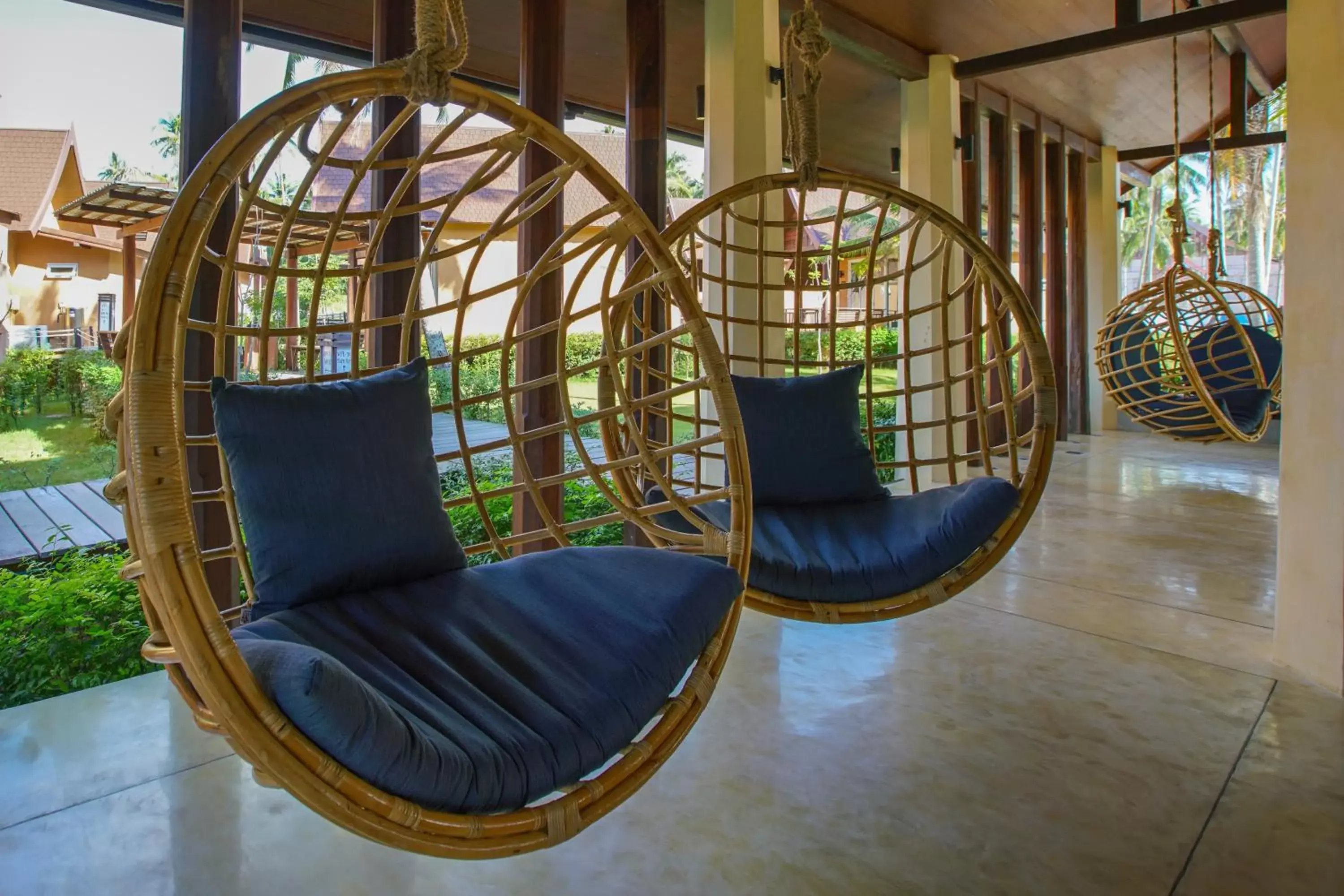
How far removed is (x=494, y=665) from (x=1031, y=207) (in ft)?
20.6

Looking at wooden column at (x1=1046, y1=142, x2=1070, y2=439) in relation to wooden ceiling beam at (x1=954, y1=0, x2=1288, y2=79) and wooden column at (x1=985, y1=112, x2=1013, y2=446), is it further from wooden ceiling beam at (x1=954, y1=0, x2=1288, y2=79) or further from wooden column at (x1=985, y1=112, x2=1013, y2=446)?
wooden ceiling beam at (x1=954, y1=0, x2=1288, y2=79)

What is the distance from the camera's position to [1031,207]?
6.43m

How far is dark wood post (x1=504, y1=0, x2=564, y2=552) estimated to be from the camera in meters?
2.78

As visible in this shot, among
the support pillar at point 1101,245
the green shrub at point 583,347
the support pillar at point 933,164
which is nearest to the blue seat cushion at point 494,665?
the support pillar at point 933,164

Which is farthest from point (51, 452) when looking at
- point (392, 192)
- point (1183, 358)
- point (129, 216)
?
point (1183, 358)

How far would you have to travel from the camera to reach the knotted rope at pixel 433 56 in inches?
55.3

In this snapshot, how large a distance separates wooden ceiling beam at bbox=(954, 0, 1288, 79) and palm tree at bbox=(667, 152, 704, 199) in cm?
992

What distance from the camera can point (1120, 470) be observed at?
5.53 metres

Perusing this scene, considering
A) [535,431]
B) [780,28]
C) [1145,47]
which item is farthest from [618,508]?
[1145,47]

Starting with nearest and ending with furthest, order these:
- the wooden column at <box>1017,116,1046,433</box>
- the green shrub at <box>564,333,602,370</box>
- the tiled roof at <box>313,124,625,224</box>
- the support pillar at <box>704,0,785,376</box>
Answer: the tiled roof at <box>313,124,625,224</box>, the support pillar at <box>704,0,785,376</box>, the green shrub at <box>564,333,602,370</box>, the wooden column at <box>1017,116,1046,433</box>

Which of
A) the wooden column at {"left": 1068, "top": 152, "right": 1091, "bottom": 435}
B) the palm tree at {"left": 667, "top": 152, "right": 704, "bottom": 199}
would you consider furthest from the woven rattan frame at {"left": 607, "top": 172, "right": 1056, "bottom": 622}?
the palm tree at {"left": 667, "top": 152, "right": 704, "bottom": 199}

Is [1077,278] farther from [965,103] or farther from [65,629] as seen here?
[65,629]

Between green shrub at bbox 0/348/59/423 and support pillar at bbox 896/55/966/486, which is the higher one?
support pillar at bbox 896/55/966/486

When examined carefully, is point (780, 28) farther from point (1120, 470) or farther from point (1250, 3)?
point (1120, 470)
